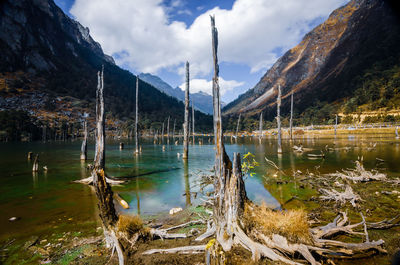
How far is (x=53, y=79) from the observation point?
133 meters

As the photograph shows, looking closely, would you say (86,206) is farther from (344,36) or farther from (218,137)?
(344,36)

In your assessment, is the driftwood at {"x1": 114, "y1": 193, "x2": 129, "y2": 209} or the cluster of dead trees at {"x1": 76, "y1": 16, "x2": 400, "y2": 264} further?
the driftwood at {"x1": 114, "y1": 193, "x2": 129, "y2": 209}

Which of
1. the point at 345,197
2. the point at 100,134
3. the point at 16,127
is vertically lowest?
the point at 345,197

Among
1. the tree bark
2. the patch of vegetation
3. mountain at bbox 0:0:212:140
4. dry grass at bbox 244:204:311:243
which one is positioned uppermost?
mountain at bbox 0:0:212:140

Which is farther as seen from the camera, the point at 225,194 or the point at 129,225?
the point at 129,225

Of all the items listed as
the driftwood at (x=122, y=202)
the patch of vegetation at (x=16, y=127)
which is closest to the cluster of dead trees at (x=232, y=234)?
the driftwood at (x=122, y=202)

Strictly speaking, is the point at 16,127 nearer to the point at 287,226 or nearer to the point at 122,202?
the point at 122,202

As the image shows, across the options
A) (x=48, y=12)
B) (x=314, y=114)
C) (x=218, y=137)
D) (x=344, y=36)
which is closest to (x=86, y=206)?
(x=218, y=137)

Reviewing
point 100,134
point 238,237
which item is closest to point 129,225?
point 238,237

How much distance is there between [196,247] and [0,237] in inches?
256

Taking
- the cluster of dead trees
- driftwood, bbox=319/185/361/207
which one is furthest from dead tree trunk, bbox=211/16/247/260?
driftwood, bbox=319/185/361/207

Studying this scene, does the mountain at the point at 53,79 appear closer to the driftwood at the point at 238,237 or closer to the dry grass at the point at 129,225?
the dry grass at the point at 129,225

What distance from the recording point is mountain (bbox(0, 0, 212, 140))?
348 ft

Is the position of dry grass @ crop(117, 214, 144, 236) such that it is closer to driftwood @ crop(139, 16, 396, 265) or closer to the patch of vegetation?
driftwood @ crop(139, 16, 396, 265)
